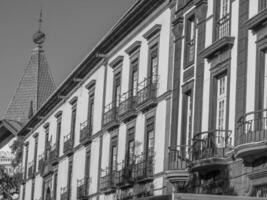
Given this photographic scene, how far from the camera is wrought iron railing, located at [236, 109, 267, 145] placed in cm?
2359

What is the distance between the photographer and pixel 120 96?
130ft

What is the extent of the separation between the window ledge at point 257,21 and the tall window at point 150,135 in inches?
386

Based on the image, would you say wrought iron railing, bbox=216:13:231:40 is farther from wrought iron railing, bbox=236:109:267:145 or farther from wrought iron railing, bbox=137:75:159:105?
wrought iron railing, bbox=137:75:159:105

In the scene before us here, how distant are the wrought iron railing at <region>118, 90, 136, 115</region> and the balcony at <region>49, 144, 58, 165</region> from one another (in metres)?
13.6

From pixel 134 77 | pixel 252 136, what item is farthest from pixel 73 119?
pixel 252 136

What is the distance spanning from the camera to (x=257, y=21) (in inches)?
985

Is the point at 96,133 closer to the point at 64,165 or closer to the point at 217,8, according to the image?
the point at 64,165

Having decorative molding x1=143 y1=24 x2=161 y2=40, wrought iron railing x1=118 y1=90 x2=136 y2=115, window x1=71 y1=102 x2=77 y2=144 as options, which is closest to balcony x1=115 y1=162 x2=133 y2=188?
wrought iron railing x1=118 y1=90 x2=136 y2=115

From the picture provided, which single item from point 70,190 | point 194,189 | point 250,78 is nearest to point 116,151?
point 70,190

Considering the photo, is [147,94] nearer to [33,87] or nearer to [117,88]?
[117,88]

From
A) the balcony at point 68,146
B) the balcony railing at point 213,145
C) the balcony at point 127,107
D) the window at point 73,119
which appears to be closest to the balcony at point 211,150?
the balcony railing at point 213,145

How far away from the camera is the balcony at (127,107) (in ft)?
121

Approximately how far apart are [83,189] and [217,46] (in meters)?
19.4

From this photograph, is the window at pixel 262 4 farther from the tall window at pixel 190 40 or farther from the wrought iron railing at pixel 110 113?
the wrought iron railing at pixel 110 113
